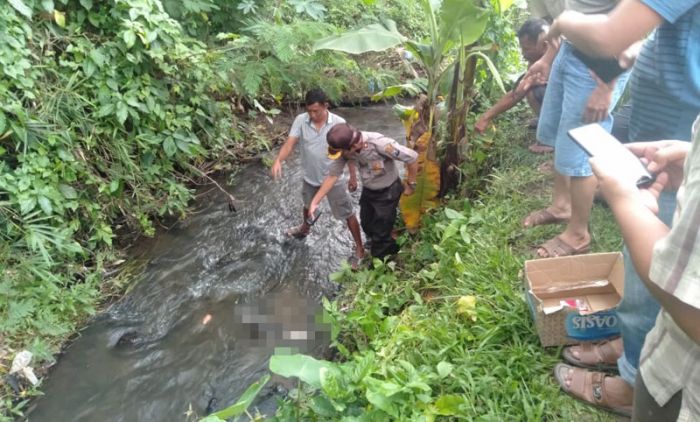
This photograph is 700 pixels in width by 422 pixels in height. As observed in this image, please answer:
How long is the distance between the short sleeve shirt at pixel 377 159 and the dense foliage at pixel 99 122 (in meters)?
1.48

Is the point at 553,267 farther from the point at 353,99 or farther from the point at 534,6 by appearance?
the point at 353,99

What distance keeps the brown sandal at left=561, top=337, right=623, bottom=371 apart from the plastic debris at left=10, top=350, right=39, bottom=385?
3267 mm

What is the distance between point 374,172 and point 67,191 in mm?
2459

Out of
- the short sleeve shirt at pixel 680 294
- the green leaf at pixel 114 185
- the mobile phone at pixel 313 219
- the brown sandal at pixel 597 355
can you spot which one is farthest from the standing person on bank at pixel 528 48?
the green leaf at pixel 114 185

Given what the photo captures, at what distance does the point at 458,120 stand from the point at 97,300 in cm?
328

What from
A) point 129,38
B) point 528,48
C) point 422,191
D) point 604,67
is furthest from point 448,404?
point 129,38

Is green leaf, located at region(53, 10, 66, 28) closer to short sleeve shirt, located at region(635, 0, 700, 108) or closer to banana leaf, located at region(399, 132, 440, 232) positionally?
banana leaf, located at region(399, 132, 440, 232)

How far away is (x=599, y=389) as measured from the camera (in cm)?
197

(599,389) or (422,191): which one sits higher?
(599,389)

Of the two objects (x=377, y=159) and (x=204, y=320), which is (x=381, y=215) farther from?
(x=204, y=320)

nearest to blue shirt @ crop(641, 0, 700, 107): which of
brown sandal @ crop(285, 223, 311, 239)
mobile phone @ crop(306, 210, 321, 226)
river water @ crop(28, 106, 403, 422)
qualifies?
river water @ crop(28, 106, 403, 422)

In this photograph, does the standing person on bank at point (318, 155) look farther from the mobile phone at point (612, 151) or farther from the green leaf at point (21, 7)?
the mobile phone at point (612, 151)

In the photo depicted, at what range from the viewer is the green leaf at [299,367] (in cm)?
189

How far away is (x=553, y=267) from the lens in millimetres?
2387
